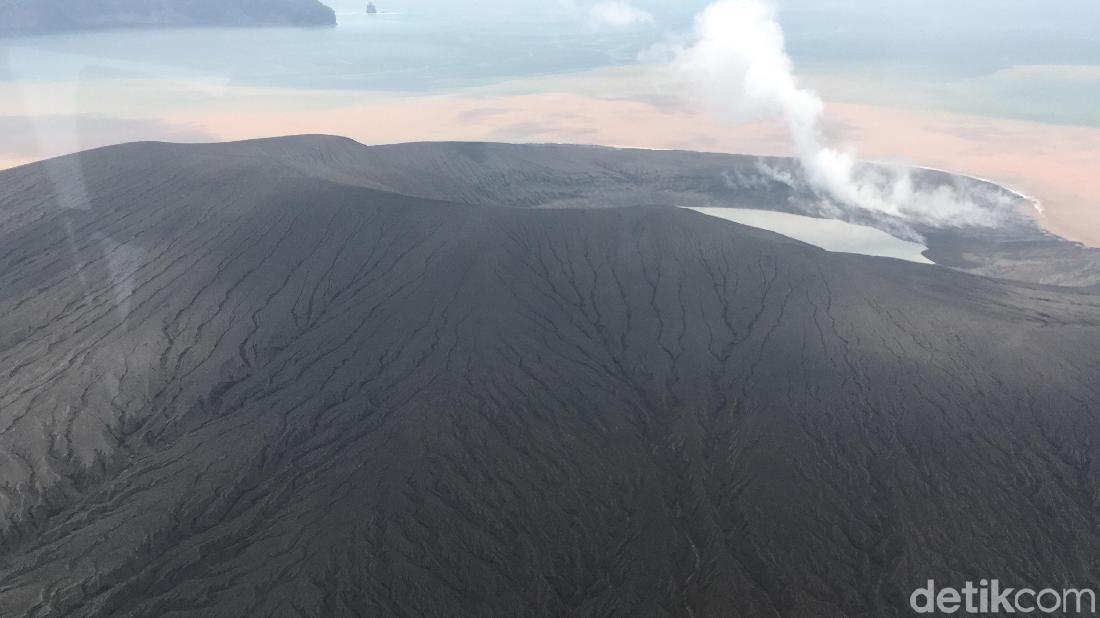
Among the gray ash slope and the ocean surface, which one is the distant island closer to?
the ocean surface

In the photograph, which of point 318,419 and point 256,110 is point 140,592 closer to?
point 318,419

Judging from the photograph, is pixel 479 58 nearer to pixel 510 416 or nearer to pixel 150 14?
pixel 150 14

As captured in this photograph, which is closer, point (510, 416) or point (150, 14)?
point (510, 416)

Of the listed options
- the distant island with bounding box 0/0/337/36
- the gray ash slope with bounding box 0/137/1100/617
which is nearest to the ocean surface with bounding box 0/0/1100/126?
the distant island with bounding box 0/0/337/36

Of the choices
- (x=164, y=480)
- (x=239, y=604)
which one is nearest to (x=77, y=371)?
(x=164, y=480)

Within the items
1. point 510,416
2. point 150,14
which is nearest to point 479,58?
point 150,14

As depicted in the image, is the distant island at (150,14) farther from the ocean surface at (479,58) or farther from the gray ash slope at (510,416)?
the gray ash slope at (510,416)
